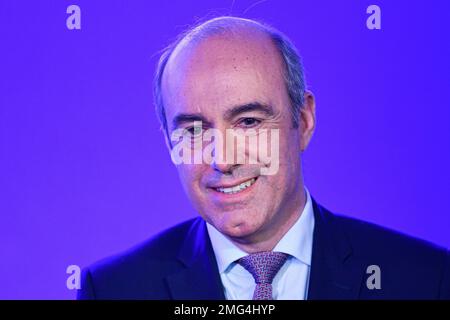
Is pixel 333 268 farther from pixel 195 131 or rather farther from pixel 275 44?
pixel 275 44

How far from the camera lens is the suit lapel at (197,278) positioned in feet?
7.02

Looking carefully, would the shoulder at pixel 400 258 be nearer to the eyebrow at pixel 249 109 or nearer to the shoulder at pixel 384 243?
the shoulder at pixel 384 243

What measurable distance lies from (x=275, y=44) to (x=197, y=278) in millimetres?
685

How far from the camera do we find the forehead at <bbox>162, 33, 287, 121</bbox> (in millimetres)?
2064

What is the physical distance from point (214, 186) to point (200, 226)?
20 centimetres

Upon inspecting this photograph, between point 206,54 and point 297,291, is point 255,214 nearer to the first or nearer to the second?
point 297,291

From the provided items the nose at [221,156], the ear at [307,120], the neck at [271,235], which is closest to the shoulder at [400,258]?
the neck at [271,235]

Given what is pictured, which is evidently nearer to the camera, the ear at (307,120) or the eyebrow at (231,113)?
the eyebrow at (231,113)

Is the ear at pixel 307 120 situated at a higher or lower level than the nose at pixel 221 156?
higher

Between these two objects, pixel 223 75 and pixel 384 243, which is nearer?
pixel 223 75

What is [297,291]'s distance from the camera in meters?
2.14

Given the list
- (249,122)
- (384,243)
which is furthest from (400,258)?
(249,122)

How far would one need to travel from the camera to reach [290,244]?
216 cm
